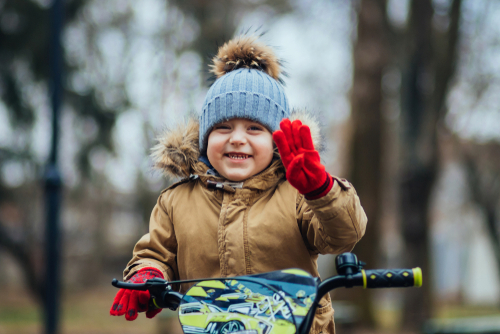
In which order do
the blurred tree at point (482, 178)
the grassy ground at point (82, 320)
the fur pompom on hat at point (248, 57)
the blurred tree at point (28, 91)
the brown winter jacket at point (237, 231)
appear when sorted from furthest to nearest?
the blurred tree at point (482, 178)
the blurred tree at point (28, 91)
the grassy ground at point (82, 320)
the fur pompom on hat at point (248, 57)
the brown winter jacket at point (237, 231)

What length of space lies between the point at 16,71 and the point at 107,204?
450 inches

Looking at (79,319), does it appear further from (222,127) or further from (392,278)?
(392,278)

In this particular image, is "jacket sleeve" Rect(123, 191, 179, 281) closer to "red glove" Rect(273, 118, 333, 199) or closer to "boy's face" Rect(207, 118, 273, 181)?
→ "boy's face" Rect(207, 118, 273, 181)

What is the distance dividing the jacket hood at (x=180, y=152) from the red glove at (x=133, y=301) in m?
0.49

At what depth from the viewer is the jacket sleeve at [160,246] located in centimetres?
204

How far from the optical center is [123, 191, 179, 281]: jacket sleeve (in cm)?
204

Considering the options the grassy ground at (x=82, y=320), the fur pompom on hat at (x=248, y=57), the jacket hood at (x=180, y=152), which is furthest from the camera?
the grassy ground at (x=82, y=320)

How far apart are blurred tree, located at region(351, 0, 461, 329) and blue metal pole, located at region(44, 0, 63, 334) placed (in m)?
5.28

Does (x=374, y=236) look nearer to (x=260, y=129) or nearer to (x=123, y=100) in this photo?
(x=123, y=100)

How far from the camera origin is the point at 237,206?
6.43ft

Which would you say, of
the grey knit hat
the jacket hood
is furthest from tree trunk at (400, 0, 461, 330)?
the jacket hood

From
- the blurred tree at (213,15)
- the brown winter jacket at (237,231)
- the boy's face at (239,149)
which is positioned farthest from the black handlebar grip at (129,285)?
the blurred tree at (213,15)

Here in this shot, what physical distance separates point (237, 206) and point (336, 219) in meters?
0.45

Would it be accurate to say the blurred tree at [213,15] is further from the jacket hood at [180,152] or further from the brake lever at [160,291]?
the brake lever at [160,291]
